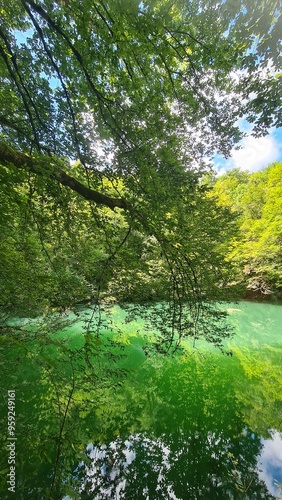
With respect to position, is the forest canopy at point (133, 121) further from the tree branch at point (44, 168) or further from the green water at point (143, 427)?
the green water at point (143, 427)

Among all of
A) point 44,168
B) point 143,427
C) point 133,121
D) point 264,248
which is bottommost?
point 143,427

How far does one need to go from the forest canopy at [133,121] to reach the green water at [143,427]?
0.90 m

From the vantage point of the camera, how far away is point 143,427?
378cm

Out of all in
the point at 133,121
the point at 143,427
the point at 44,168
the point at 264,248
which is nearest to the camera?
the point at 44,168

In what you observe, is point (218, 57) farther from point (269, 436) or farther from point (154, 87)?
point (269, 436)

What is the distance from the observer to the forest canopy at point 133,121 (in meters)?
2.08

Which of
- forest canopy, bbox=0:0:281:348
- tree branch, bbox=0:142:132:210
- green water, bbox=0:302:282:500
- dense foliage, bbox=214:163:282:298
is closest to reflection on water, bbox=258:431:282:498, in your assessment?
green water, bbox=0:302:282:500

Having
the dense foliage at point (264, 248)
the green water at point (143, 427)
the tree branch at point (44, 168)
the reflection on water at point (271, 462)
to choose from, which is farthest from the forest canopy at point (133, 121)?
the dense foliage at point (264, 248)

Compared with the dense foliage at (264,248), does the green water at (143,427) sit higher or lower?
lower

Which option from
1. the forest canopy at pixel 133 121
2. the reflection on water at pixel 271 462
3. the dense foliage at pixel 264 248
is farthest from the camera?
the dense foliage at pixel 264 248

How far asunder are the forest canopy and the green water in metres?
0.90

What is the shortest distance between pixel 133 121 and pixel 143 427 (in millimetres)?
4410

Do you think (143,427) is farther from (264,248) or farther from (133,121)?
(264,248)

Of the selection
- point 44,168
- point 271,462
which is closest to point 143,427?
point 271,462
